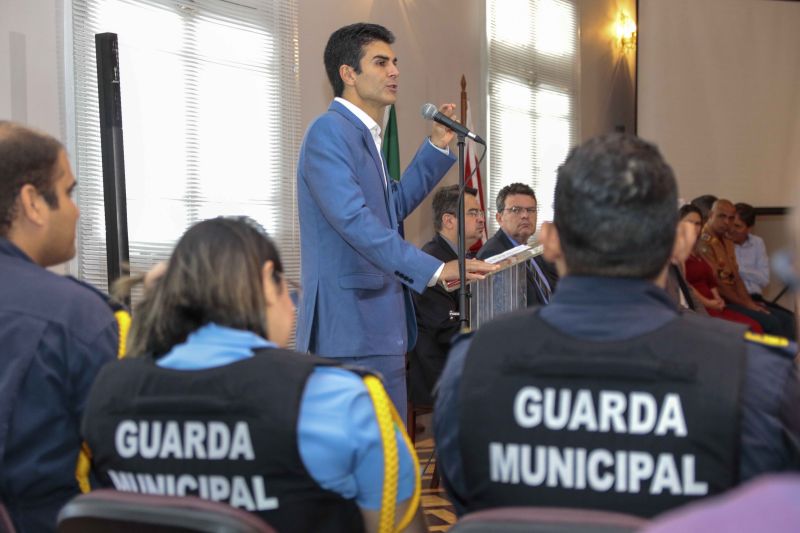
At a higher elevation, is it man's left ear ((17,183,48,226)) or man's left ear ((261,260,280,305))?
man's left ear ((17,183,48,226))

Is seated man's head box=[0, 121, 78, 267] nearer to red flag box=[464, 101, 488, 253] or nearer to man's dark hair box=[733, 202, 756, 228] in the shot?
red flag box=[464, 101, 488, 253]

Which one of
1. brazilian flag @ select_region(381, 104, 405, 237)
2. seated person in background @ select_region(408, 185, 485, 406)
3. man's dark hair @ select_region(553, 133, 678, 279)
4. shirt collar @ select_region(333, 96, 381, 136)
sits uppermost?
brazilian flag @ select_region(381, 104, 405, 237)

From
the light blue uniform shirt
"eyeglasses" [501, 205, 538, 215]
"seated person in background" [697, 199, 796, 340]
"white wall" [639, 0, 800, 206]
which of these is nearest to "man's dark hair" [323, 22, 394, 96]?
the light blue uniform shirt

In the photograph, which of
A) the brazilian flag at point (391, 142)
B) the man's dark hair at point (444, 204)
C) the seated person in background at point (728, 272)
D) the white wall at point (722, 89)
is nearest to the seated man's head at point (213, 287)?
the man's dark hair at point (444, 204)

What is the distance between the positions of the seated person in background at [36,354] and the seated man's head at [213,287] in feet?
0.86

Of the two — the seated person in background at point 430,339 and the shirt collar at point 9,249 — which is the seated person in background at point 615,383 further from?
the seated person in background at point 430,339

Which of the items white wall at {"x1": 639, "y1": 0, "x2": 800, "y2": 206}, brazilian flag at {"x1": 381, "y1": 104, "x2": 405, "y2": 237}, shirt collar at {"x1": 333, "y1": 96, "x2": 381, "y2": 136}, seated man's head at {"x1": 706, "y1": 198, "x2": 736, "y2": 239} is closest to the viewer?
shirt collar at {"x1": 333, "y1": 96, "x2": 381, "y2": 136}

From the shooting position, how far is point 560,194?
54.9 inches

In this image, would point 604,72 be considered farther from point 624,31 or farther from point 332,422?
point 332,422

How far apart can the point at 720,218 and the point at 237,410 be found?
7.17m

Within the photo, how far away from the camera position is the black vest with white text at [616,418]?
125 cm

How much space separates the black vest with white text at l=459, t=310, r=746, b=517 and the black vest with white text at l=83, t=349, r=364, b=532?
0.28 metres

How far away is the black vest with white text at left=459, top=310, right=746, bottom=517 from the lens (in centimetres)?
125

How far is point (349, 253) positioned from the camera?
2.82 metres
